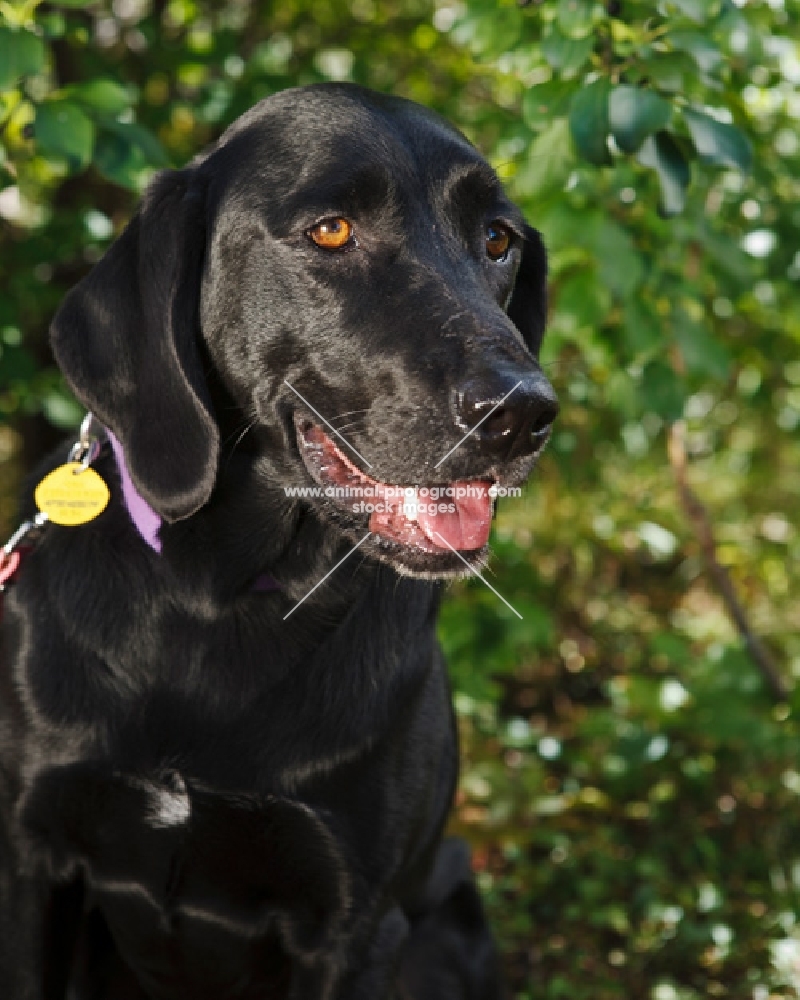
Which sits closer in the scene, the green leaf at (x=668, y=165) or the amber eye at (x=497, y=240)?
the amber eye at (x=497, y=240)

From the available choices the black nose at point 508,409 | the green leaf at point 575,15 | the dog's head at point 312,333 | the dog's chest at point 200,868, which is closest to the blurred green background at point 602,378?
the green leaf at point 575,15

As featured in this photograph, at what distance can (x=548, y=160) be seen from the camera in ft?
8.95

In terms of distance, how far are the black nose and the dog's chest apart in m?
0.71

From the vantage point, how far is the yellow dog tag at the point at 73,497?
2254 millimetres

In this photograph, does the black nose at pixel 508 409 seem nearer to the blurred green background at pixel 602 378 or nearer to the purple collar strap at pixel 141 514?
the purple collar strap at pixel 141 514

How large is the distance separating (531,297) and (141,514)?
93cm

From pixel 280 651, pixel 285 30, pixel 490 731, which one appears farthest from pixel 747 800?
pixel 285 30

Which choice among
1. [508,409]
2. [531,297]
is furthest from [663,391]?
[508,409]

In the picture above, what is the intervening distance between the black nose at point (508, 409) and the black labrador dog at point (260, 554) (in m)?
0.02

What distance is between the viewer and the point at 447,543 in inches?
83.2

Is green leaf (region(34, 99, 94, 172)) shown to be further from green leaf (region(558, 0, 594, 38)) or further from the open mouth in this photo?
green leaf (region(558, 0, 594, 38))

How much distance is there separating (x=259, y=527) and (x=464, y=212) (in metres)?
0.66

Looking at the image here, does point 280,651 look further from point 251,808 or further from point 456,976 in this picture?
point 456,976

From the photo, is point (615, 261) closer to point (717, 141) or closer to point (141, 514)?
point (717, 141)
